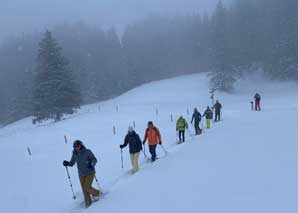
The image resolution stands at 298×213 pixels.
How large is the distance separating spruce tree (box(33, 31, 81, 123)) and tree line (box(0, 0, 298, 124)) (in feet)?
0.36

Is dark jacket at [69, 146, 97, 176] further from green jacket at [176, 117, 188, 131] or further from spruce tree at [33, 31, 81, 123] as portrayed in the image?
spruce tree at [33, 31, 81, 123]

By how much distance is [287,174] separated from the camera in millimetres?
10156

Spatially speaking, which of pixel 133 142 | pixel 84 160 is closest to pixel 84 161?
pixel 84 160

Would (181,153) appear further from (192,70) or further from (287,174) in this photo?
(192,70)

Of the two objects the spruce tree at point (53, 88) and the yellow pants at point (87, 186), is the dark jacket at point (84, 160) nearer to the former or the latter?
the yellow pants at point (87, 186)

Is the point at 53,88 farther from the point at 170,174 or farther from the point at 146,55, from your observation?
the point at 146,55

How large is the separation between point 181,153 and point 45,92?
29.6 metres

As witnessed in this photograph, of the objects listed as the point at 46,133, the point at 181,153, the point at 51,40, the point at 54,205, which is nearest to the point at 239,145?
the point at 181,153

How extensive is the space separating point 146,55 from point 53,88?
63.4 m

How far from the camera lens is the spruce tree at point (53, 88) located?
4231 cm

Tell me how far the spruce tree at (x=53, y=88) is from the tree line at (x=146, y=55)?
0.11m

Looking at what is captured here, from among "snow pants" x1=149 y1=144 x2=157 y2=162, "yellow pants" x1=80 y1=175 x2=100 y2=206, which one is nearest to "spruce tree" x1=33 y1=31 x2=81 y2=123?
"snow pants" x1=149 y1=144 x2=157 y2=162

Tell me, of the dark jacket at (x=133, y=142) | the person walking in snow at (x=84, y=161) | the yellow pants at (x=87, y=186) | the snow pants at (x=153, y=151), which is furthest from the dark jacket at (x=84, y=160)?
the snow pants at (x=153, y=151)

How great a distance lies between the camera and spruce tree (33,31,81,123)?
42.3 meters
